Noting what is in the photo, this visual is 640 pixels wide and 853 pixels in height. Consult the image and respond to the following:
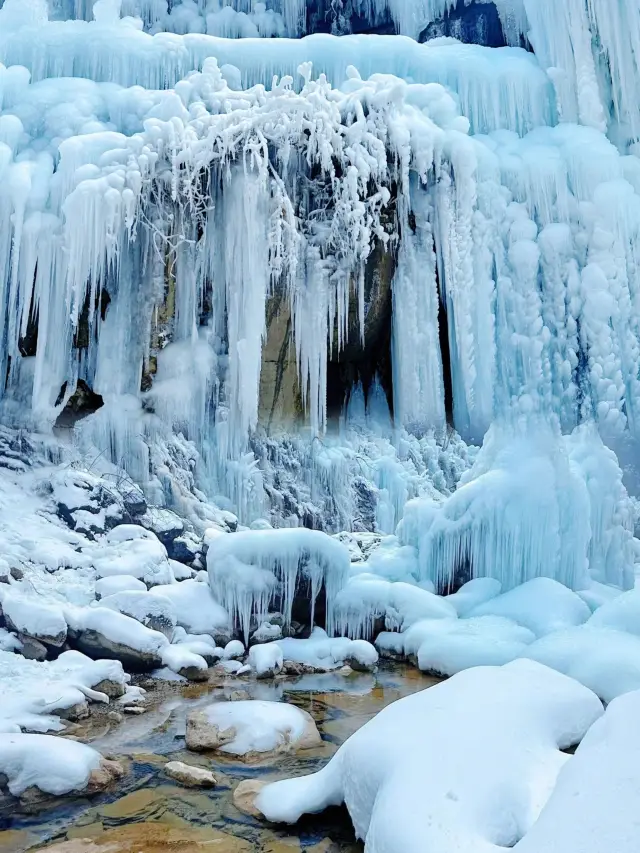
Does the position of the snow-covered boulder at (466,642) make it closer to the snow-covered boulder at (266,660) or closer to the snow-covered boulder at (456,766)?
the snow-covered boulder at (266,660)

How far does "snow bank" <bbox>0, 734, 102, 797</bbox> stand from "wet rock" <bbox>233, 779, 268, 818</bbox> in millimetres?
850

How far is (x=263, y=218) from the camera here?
8742mm

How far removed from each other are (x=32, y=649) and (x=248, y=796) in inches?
117

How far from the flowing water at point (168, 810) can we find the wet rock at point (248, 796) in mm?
39

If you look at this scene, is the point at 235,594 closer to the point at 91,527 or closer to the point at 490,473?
the point at 91,527

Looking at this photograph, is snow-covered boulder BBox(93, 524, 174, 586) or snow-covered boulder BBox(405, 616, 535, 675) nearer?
snow-covered boulder BBox(405, 616, 535, 675)

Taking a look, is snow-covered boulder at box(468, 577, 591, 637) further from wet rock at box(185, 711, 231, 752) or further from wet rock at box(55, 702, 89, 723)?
wet rock at box(55, 702, 89, 723)

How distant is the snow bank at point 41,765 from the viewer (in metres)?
4.00

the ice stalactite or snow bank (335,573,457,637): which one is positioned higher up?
the ice stalactite

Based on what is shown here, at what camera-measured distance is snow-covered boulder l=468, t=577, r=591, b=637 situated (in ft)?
23.7

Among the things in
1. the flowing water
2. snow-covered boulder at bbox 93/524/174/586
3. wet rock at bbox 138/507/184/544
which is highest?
wet rock at bbox 138/507/184/544

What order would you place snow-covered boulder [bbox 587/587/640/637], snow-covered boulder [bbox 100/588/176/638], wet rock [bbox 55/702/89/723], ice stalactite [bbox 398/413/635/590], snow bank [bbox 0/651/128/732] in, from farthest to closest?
ice stalactite [bbox 398/413/635/590]
snow-covered boulder [bbox 100/588/176/638]
snow-covered boulder [bbox 587/587/640/637]
wet rock [bbox 55/702/89/723]
snow bank [bbox 0/651/128/732]

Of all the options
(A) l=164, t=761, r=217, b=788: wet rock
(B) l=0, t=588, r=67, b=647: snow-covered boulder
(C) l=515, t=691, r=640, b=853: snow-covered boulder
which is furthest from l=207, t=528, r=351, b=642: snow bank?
(C) l=515, t=691, r=640, b=853: snow-covered boulder

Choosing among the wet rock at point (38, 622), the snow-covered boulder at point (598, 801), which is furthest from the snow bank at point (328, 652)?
the snow-covered boulder at point (598, 801)
